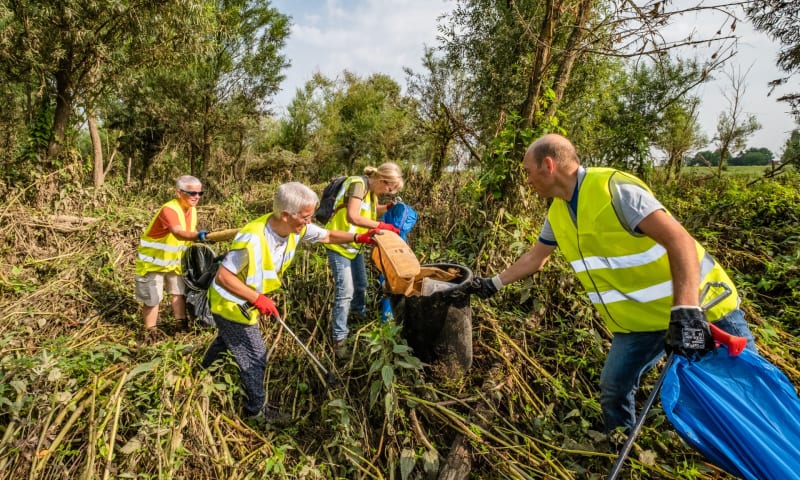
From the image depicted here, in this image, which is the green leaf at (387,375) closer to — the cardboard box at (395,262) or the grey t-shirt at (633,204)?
the cardboard box at (395,262)

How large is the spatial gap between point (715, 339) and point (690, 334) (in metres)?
0.19

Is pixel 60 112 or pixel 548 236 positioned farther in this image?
pixel 60 112

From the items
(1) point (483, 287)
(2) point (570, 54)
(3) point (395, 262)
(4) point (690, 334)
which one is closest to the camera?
(4) point (690, 334)

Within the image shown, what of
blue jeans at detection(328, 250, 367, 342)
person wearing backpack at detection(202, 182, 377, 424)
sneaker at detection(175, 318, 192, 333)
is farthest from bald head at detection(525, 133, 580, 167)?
sneaker at detection(175, 318, 192, 333)

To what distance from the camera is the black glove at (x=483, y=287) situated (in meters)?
2.60

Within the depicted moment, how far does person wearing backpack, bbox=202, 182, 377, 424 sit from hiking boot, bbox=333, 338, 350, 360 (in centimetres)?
65

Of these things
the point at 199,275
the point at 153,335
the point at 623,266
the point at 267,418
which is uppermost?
the point at 623,266

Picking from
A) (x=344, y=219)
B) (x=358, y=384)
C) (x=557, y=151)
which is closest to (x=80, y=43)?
(x=344, y=219)

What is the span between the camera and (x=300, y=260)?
4652 mm

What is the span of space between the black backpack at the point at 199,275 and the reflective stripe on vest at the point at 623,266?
7.87 ft

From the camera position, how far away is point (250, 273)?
240 centimetres

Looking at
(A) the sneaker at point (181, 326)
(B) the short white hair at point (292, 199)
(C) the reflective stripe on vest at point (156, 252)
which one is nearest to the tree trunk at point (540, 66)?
(B) the short white hair at point (292, 199)

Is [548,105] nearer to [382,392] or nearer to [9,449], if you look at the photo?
[382,392]

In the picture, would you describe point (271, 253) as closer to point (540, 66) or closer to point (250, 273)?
point (250, 273)
